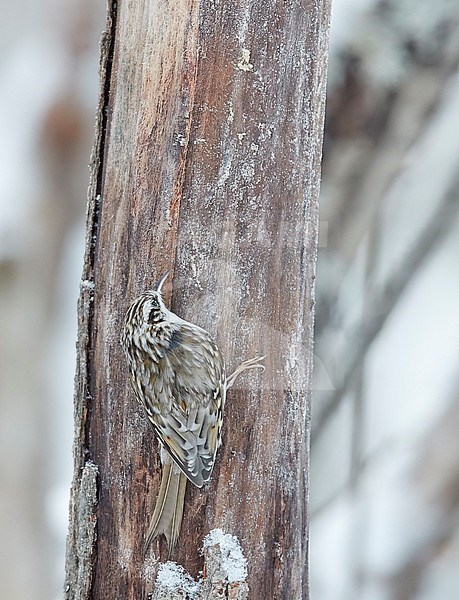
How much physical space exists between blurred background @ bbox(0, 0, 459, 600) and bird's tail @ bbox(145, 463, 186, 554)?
638mm

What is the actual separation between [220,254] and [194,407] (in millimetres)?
158

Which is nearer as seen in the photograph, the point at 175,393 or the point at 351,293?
the point at 175,393

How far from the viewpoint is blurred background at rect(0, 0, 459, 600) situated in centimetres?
147

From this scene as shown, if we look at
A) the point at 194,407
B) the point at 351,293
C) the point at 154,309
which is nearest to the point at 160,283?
the point at 154,309

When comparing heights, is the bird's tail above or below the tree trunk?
below

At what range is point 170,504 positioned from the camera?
795 mm

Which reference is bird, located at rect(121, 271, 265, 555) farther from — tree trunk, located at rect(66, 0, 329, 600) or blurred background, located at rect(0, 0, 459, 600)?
blurred background, located at rect(0, 0, 459, 600)

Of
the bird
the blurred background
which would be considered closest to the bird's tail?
the bird

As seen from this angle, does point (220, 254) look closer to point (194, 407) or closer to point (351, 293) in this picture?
point (194, 407)

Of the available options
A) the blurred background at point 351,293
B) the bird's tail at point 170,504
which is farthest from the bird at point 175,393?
the blurred background at point 351,293

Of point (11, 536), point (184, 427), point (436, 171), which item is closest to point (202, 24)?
point (184, 427)

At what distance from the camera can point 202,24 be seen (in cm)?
78

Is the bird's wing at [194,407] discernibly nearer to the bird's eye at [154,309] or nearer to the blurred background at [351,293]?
the bird's eye at [154,309]

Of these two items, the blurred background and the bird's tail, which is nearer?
the bird's tail
